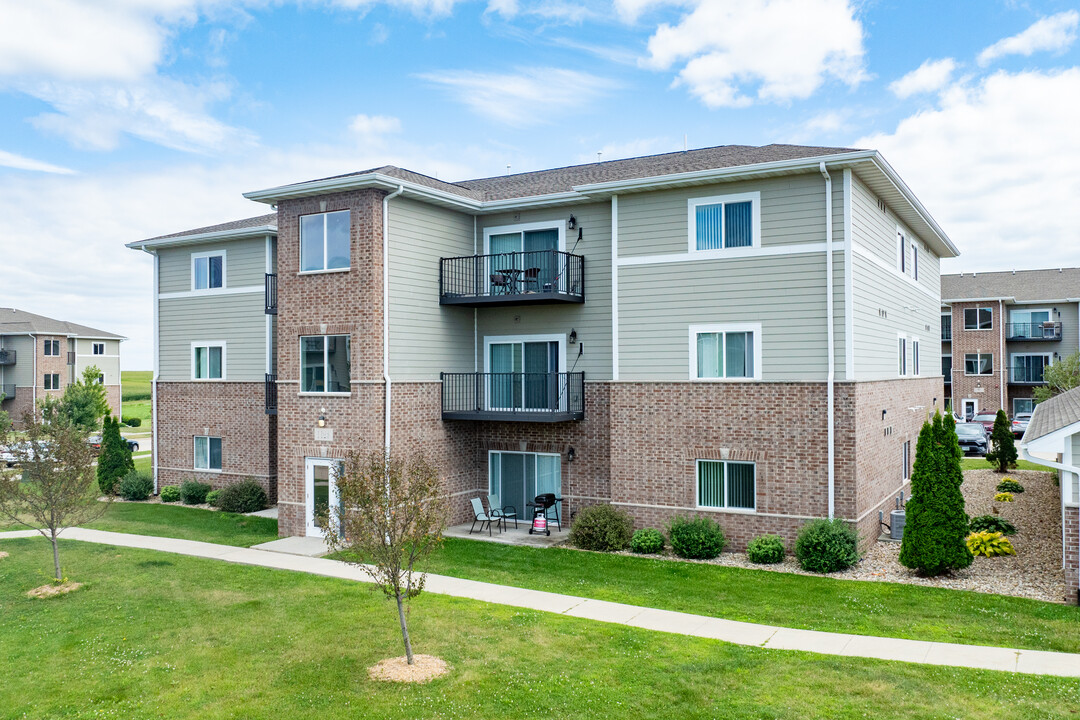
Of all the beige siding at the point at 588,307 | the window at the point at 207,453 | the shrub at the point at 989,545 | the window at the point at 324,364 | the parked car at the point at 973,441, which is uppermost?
the beige siding at the point at 588,307

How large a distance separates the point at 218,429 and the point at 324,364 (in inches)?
316

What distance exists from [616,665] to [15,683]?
7.30 meters

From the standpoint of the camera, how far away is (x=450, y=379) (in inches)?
748

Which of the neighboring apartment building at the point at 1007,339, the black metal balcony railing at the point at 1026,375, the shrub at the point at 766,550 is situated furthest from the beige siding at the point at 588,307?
the black metal balcony railing at the point at 1026,375

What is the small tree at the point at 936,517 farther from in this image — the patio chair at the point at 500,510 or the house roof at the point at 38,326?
the house roof at the point at 38,326

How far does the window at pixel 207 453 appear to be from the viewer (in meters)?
24.0

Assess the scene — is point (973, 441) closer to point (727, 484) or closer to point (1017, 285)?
point (1017, 285)

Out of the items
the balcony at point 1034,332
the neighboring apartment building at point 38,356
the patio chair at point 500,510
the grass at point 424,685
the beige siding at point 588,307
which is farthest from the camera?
the neighboring apartment building at point 38,356

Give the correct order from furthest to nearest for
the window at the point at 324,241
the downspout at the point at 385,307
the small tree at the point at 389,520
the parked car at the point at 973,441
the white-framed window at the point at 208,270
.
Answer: the parked car at the point at 973,441 → the white-framed window at the point at 208,270 → the window at the point at 324,241 → the downspout at the point at 385,307 → the small tree at the point at 389,520

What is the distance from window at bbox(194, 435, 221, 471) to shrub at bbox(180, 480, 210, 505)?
0.71m

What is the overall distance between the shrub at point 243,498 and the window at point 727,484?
41.8 ft

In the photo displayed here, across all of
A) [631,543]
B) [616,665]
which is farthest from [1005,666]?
[631,543]

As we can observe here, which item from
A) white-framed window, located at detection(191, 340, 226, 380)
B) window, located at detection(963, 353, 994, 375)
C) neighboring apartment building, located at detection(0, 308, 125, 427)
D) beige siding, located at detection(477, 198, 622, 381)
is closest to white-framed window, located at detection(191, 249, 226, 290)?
white-framed window, located at detection(191, 340, 226, 380)

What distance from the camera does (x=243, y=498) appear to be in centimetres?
2162
